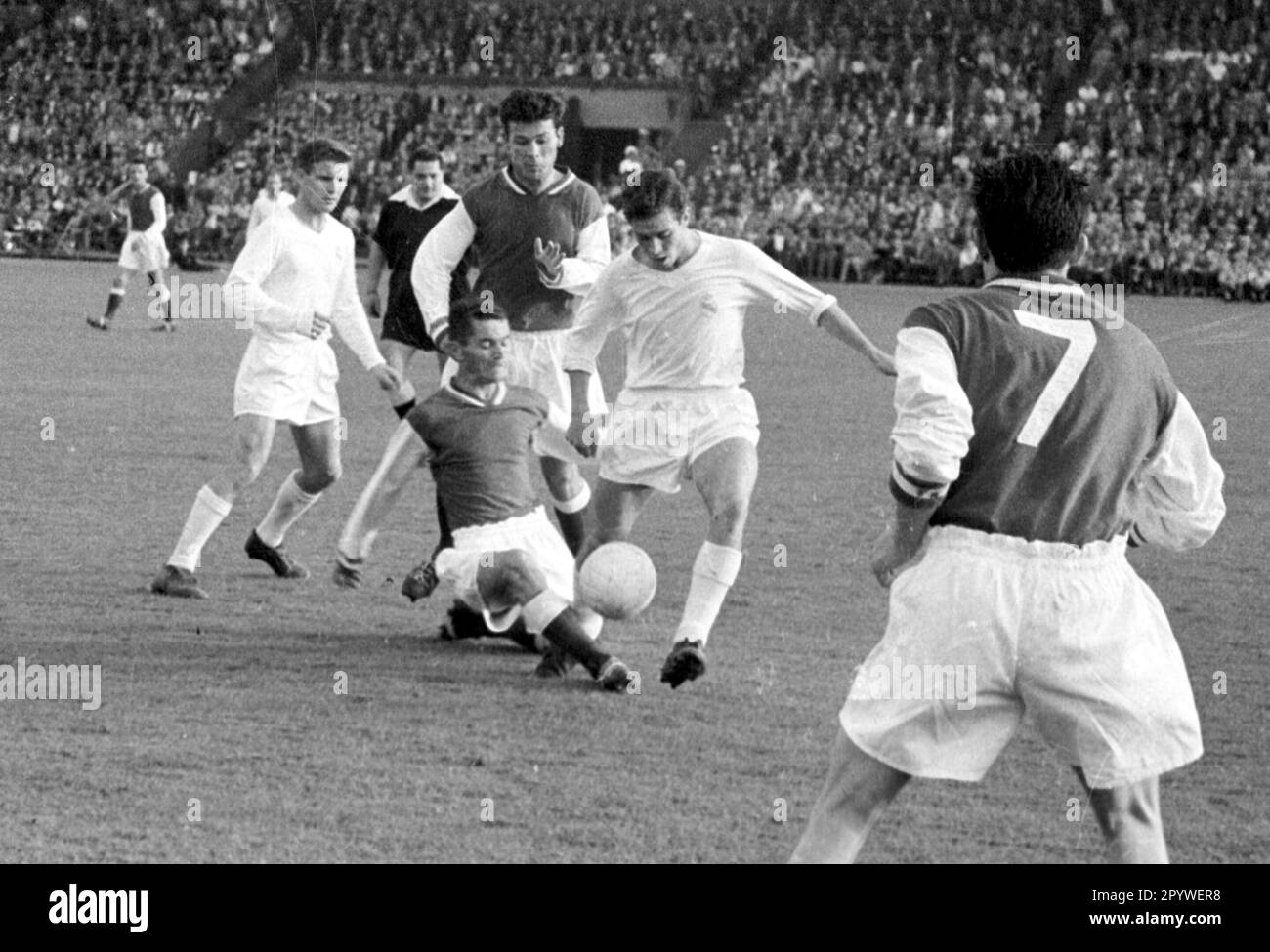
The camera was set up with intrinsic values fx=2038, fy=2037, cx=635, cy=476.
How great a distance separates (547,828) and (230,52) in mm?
39982

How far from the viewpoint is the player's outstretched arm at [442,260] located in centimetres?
957

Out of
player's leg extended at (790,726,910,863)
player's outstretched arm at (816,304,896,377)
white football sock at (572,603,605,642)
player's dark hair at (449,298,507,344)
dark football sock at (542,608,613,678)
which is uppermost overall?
player's outstretched arm at (816,304,896,377)

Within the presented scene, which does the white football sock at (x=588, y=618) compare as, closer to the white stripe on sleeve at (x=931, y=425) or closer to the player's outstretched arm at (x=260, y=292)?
the player's outstretched arm at (x=260, y=292)

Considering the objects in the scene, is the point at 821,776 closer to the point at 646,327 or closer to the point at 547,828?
the point at 547,828

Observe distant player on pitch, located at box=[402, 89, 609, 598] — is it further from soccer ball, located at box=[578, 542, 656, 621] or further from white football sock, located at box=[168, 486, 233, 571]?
soccer ball, located at box=[578, 542, 656, 621]

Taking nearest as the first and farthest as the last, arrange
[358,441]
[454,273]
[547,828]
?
[547,828] < [454,273] < [358,441]

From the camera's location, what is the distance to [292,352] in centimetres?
999

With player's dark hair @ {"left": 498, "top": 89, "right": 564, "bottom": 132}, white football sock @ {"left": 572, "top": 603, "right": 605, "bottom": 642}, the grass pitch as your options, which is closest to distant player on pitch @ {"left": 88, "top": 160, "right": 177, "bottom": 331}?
the grass pitch

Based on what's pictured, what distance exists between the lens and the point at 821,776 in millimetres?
6676

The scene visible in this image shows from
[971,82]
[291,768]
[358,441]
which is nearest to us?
[291,768]

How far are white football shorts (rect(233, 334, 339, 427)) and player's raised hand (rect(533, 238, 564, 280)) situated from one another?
127 centimetres

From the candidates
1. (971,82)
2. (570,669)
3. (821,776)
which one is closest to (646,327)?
(570,669)

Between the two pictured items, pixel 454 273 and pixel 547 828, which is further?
pixel 454 273

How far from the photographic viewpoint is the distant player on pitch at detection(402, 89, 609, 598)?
9.50 meters
